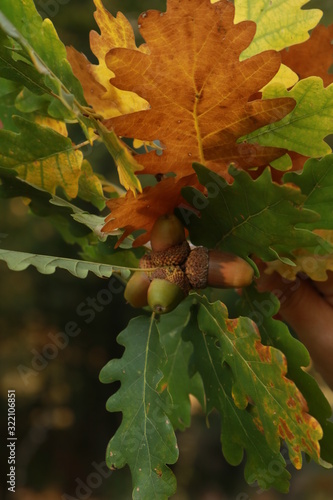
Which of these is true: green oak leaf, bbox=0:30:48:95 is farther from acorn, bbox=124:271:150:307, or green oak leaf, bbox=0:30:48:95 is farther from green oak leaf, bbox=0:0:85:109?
acorn, bbox=124:271:150:307

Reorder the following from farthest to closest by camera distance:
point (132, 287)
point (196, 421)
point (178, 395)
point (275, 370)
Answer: point (196, 421)
point (178, 395)
point (132, 287)
point (275, 370)

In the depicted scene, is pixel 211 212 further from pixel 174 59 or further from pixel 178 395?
pixel 178 395

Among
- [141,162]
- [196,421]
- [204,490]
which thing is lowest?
[204,490]

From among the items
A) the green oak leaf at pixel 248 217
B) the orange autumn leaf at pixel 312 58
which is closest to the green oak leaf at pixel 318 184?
the green oak leaf at pixel 248 217

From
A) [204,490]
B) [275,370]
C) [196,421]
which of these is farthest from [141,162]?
[204,490]

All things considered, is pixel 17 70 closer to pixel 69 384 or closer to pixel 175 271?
pixel 175 271
